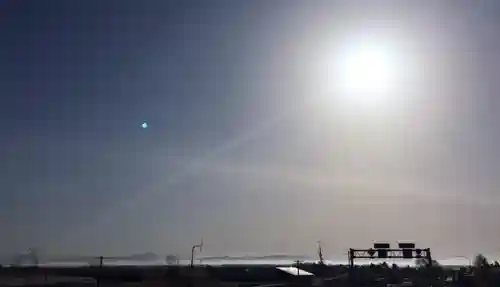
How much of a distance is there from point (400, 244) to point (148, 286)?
44.5 m

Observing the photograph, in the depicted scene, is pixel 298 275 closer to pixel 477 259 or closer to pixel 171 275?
pixel 171 275

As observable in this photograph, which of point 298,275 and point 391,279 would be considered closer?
point 298,275

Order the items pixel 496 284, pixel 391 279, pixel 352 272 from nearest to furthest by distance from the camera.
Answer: pixel 496 284 → pixel 352 272 → pixel 391 279

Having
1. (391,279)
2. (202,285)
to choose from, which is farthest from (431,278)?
(202,285)

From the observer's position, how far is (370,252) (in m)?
91.6

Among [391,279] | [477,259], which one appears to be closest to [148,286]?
[391,279]

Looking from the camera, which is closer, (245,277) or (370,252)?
(370,252)

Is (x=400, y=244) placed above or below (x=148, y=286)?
above

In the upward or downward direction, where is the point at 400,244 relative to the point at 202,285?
upward

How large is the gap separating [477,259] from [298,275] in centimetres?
8104

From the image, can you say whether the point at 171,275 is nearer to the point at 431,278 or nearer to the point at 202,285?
the point at 202,285

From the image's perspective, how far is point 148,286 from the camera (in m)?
67.2

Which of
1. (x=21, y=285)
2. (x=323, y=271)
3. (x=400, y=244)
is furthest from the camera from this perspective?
(x=323, y=271)

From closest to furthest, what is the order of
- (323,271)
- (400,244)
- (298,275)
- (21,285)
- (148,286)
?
(21,285) → (148,286) → (298,275) → (400,244) → (323,271)
